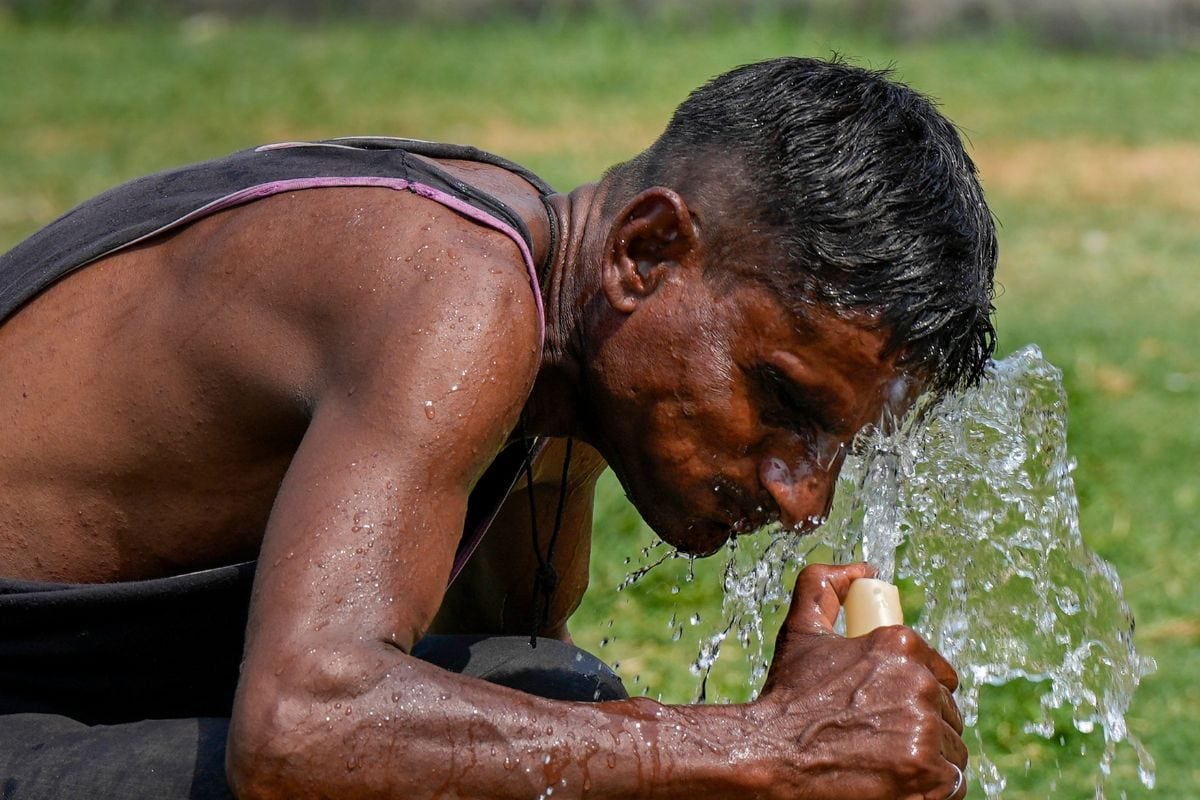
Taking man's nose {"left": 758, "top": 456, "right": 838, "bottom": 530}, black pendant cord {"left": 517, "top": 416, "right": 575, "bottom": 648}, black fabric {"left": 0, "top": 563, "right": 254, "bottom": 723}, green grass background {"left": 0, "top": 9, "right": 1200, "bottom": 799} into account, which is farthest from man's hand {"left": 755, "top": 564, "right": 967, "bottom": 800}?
green grass background {"left": 0, "top": 9, "right": 1200, "bottom": 799}

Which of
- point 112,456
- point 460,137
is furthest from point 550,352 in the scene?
point 460,137

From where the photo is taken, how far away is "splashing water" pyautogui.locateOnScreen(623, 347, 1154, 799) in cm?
314

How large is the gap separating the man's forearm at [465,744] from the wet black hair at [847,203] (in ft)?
2.04

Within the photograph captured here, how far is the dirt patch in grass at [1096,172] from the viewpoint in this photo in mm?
10156

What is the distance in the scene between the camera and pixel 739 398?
2.57 metres

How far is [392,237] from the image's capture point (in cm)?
238

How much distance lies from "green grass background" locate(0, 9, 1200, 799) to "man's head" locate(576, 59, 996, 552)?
5.36 feet

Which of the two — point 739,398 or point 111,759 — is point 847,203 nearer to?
point 739,398

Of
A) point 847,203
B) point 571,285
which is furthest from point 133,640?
point 847,203

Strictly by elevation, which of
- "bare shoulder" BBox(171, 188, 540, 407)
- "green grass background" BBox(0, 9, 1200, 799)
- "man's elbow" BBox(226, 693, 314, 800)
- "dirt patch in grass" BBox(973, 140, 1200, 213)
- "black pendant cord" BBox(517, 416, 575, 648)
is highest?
"bare shoulder" BBox(171, 188, 540, 407)

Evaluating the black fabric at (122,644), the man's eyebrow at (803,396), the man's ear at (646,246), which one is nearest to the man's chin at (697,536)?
the man's eyebrow at (803,396)

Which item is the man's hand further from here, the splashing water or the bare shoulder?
the bare shoulder

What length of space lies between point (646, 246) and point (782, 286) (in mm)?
217

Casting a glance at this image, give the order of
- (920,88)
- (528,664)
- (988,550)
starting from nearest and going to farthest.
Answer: (528,664)
(988,550)
(920,88)
